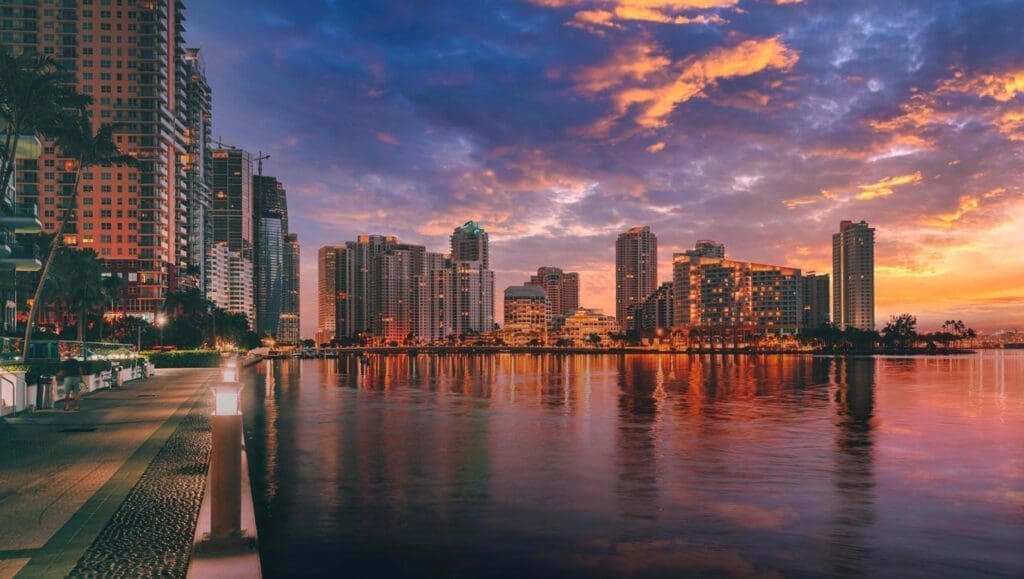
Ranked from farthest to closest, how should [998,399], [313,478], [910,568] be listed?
1. [998,399]
2. [313,478]
3. [910,568]

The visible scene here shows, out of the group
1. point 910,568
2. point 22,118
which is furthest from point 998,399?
point 22,118

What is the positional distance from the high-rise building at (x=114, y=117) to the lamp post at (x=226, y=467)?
171239 mm

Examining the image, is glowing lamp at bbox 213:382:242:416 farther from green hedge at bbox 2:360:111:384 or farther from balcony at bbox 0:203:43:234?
balcony at bbox 0:203:43:234

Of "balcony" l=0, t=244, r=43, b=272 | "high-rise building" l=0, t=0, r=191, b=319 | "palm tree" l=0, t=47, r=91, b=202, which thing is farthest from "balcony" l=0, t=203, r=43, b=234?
"high-rise building" l=0, t=0, r=191, b=319

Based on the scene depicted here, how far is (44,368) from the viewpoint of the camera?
3159 cm

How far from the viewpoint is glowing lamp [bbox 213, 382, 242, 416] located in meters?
8.72

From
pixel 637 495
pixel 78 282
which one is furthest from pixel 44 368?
pixel 78 282

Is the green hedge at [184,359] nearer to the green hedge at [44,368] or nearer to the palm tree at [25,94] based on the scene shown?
the green hedge at [44,368]

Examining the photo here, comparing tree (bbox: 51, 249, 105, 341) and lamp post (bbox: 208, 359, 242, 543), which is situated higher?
tree (bbox: 51, 249, 105, 341)

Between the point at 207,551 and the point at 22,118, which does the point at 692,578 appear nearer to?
the point at 207,551

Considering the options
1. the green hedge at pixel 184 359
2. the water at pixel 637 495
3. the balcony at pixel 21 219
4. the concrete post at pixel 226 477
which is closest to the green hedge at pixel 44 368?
the water at pixel 637 495

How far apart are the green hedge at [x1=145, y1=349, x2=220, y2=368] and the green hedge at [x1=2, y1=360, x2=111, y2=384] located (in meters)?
35.5

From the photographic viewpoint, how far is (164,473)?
1354 cm

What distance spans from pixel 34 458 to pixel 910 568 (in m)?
16.7
